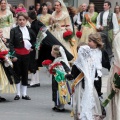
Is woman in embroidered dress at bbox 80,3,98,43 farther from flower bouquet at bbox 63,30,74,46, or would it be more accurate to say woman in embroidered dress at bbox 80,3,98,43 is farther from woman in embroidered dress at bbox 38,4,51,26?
flower bouquet at bbox 63,30,74,46

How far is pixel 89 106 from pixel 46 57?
5202 millimetres

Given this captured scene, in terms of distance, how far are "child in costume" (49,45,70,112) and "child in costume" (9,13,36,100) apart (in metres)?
1.24

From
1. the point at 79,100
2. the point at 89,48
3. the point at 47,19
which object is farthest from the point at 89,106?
the point at 47,19

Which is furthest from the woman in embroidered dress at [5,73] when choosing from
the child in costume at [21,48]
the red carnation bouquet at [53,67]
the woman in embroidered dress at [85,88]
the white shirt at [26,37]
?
the woman in embroidered dress at [85,88]

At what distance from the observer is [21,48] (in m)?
12.2

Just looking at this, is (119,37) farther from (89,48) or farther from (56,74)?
(56,74)

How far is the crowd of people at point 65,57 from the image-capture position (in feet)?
29.8

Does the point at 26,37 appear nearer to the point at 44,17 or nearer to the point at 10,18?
the point at 10,18

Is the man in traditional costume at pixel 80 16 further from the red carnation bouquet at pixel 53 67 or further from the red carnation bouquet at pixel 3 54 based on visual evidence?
the red carnation bouquet at pixel 53 67

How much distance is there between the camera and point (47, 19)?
1627cm

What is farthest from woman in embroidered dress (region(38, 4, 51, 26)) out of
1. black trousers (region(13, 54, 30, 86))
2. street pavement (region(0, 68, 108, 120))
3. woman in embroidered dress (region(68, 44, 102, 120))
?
woman in embroidered dress (region(68, 44, 102, 120))

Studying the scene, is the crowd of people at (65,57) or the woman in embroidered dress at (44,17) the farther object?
the woman in embroidered dress at (44,17)

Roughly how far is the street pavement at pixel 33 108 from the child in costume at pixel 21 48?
35 cm

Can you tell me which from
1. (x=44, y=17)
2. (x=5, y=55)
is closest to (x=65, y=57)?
(x=5, y=55)
